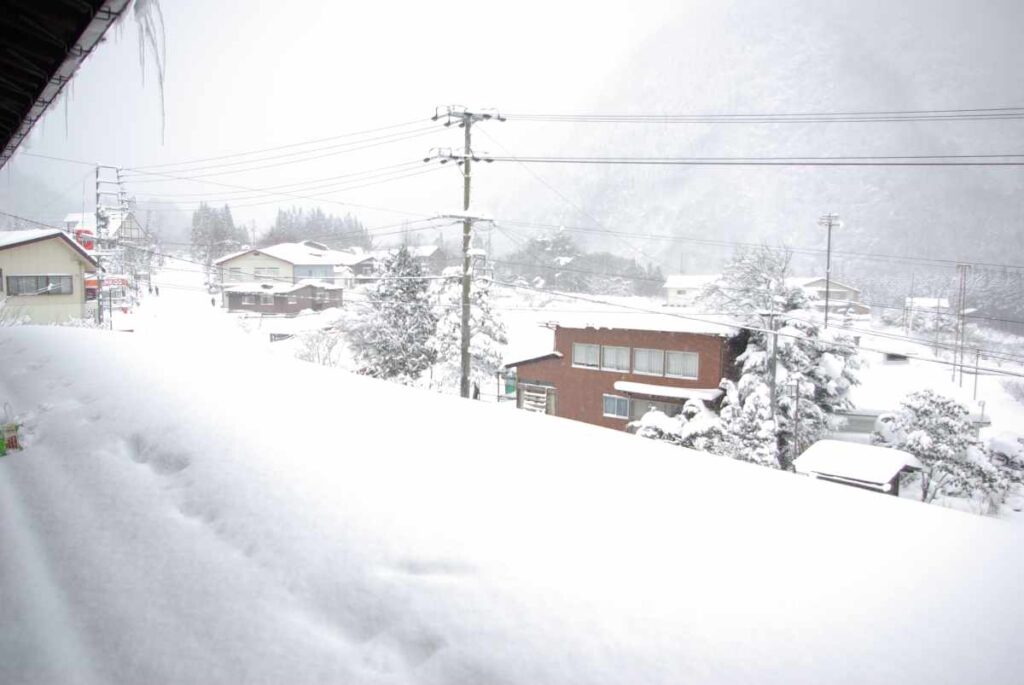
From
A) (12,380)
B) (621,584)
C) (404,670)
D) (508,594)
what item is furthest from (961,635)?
(12,380)

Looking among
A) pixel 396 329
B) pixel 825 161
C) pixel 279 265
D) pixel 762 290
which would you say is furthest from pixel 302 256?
pixel 825 161

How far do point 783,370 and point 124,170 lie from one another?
2815cm

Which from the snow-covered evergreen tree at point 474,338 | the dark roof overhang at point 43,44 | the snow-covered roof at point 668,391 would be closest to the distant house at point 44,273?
the snow-covered evergreen tree at point 474,338

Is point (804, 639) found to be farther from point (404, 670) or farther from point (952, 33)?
point (952, 33)

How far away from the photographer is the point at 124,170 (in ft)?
80.4

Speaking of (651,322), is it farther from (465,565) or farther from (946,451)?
(465,565)

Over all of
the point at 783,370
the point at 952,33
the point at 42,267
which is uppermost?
the point at 952,33

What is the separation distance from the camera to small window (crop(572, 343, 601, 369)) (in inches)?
896

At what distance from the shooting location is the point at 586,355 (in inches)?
908

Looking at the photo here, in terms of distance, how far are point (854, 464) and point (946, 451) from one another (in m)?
4.99

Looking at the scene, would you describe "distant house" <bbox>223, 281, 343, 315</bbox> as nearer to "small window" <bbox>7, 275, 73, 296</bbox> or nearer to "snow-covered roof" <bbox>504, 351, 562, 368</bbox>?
"small window" <bbox>7, 275, 73, 296</bbox>

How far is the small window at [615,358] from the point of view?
22.0m

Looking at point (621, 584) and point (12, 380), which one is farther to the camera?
point (12, 380)

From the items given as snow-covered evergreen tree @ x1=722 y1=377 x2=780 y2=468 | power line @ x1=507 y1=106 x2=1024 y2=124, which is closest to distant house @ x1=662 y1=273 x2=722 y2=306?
power line @ x1=507 y1=106 x2=1024 y2=124
